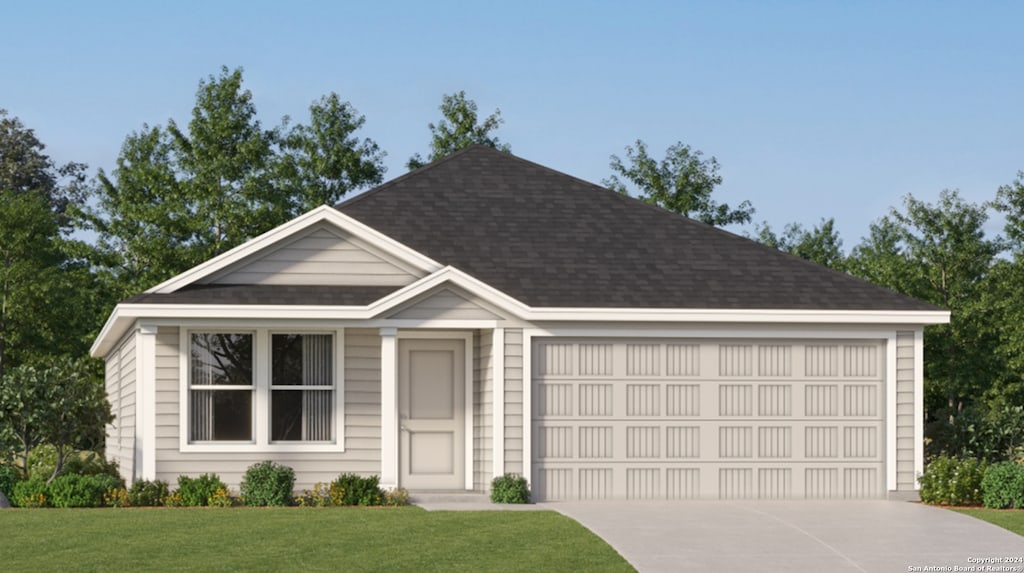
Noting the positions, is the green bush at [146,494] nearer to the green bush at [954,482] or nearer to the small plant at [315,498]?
the small plant at [315,498]

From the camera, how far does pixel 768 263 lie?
77.1ft

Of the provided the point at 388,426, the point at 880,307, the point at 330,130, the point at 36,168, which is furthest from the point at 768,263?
the point at 36,168

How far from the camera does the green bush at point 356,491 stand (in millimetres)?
20562

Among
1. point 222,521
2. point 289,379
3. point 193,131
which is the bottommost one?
point 222,521

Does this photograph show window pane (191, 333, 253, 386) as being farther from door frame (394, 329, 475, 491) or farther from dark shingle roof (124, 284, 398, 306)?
door frame (394, 329, 475, 491)


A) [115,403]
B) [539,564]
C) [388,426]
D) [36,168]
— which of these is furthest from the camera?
[36,168]

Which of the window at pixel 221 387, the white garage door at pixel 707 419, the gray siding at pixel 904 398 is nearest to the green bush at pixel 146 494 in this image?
the window at pixel 221 387

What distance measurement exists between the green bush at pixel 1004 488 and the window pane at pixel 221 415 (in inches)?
396

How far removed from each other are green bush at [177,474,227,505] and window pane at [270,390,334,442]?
1.20 m

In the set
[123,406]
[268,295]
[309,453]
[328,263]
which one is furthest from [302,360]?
[123,406]

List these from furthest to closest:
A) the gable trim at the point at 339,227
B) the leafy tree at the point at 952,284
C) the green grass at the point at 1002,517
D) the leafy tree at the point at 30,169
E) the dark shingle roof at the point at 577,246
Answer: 1. the leafy tree at the point at 30,169
2. the leafy tree at the point at 952,284
3. the dark shingle roof at the point at 577,246
4. the gable trim at the point at 339,227
5. the green grass at the point at 1002,517

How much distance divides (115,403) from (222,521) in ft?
29.7

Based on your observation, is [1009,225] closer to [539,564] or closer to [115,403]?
[115,403]

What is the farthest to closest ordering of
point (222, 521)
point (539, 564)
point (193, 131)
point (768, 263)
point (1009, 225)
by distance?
point (193, 131)
point (1009, 225)
point (768, 263)
point (222, 521)
point (539, 564)
